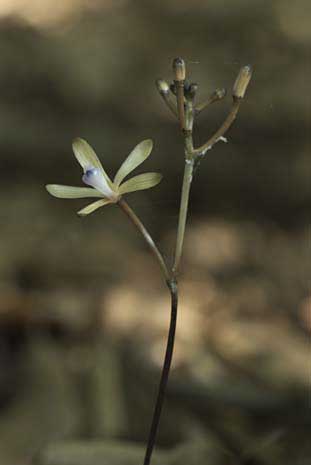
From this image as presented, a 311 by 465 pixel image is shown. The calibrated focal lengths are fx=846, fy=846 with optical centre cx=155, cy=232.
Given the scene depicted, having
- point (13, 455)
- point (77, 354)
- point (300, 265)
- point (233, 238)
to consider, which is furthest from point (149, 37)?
point (13, 455)

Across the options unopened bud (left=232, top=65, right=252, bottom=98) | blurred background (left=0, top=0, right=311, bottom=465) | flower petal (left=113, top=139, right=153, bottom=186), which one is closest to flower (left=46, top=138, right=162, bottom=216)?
flower petal (left=113, top=139, right=153, bottom=186)

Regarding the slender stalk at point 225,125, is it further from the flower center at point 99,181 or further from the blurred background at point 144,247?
the blurred background at point 144,247

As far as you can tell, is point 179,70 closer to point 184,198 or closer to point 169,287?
point 184,198

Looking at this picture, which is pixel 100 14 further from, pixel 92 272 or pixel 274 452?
pixel 274 452

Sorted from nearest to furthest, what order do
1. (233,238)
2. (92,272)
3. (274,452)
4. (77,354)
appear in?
(274,452) → (77,354) → (92,272) → (233,238)

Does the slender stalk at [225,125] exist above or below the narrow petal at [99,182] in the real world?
above

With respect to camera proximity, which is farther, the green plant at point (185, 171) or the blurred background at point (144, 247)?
the blurred background at point (144, 247)

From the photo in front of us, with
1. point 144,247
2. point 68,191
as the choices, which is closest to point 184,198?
point 68,191

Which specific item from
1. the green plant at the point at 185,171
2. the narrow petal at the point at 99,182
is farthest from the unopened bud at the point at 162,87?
the narrow petal at the point at 99,182
